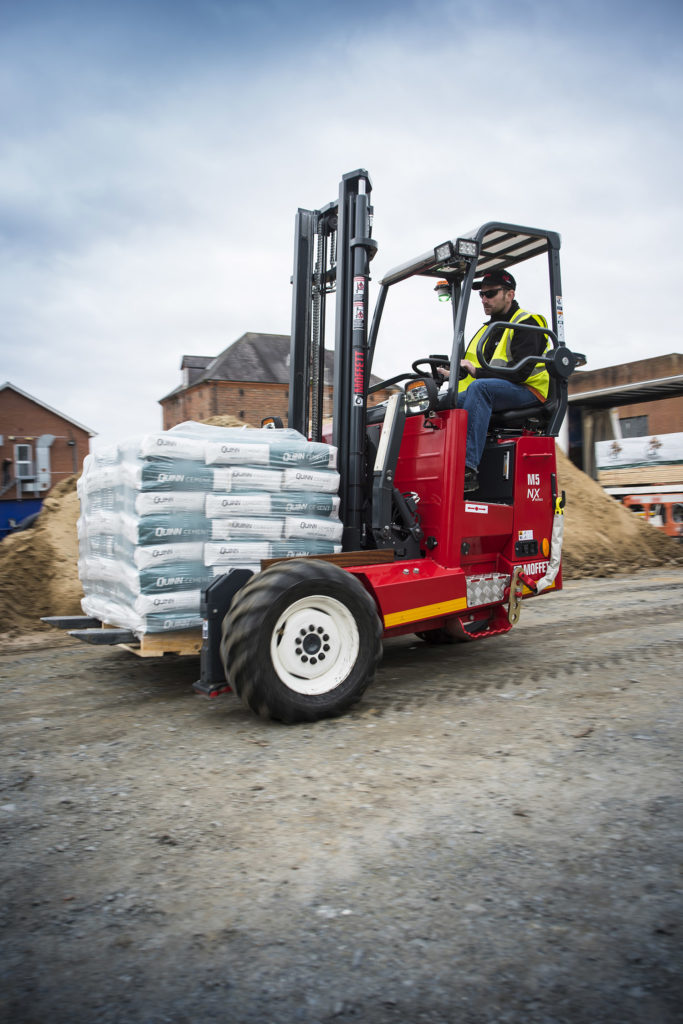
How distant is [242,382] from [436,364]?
4163 centimetres

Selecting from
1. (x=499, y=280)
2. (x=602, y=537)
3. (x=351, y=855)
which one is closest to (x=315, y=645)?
(x=351, y=855)

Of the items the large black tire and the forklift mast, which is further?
the forklift mast

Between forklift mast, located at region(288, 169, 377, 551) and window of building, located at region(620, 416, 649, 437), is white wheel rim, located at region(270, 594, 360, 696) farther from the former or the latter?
window of building, located at region(620, 416, 649, 437)

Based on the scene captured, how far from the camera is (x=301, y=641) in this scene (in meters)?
4.00

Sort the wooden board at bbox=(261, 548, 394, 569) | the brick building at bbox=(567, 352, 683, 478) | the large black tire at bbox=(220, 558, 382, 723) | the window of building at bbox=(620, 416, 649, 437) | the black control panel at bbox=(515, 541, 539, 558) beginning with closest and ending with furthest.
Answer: the large black tire at bbox=(220, 558, 382, 723)
the wooden board at bbox=(261, 548, 394, 569)
the black control panel at bbox=(515, 541, 539, 558)
the brick building at bbox=(567, 352, 683, 478)
the window of building at bbox=(620, 416, 649, 437)

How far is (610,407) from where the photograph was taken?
17359mm

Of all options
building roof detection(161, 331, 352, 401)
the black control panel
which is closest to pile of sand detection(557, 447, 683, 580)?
the black control panel

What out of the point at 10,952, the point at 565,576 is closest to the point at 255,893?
the point at 10,952

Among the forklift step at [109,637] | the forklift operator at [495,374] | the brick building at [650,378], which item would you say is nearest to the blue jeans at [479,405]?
the forklift operator at [495,374]

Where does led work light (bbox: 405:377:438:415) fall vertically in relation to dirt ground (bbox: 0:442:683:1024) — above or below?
above

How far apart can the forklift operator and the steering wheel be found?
0.09 m

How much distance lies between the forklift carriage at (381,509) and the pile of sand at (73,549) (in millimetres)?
3432

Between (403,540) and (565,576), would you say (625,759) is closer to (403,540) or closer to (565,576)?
(403,540)

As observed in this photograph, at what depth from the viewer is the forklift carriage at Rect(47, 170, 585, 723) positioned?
155 inches
